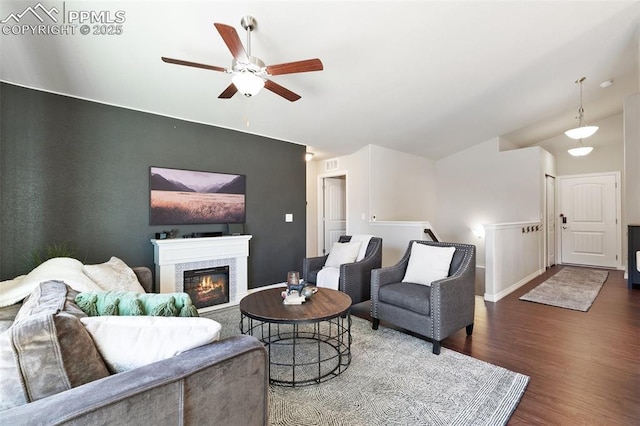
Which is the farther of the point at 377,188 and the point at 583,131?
the point at 377,188

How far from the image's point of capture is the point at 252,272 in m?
4.49

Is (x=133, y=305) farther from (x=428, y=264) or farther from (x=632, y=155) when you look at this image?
(x=632, y=155)

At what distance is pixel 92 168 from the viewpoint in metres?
3.24

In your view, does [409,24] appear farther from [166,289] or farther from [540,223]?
[540,223]

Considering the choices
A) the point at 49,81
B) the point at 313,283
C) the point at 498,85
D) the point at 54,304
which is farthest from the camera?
the point at 498,85

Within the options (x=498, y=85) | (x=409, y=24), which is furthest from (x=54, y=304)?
(x=498, y=85)

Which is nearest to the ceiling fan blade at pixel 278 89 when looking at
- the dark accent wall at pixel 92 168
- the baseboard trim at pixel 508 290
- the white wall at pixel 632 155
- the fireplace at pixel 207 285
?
the dark accent wall at pixel 92 168

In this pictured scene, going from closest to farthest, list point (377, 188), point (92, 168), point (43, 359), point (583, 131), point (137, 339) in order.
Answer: point (43, 359) → point (137, 339) → point (92, 168) → point (583, 131) → point (377, 188)

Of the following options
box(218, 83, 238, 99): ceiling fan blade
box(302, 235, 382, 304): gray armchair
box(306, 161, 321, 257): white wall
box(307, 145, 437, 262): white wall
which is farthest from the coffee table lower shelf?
box(306, 161, 321, 257): white wall

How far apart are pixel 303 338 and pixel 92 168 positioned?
2960 millimetres

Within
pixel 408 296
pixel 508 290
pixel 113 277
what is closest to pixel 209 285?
pixel 113 277

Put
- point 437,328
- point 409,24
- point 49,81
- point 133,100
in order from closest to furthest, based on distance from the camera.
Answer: point 437,328, point 409,24, point 49,81, point 133,100

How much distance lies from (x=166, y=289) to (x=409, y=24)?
3.86 meters

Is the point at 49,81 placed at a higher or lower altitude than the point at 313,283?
higher
